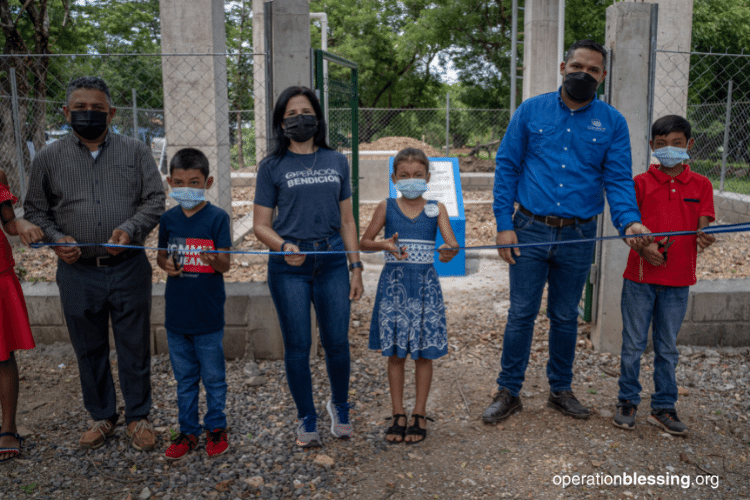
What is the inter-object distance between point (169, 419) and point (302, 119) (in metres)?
2.24

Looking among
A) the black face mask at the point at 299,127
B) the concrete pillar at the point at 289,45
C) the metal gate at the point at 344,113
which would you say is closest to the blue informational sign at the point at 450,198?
the metal gate at the point at 344,113

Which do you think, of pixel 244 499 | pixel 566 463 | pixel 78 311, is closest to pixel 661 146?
pixel 566 463

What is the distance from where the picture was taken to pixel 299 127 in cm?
341

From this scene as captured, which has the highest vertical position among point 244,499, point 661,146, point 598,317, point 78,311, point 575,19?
point 575,19

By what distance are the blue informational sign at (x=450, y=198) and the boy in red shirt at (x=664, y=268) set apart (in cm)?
398

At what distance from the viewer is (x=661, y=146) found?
12.1 feet

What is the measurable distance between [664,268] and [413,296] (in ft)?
5.00

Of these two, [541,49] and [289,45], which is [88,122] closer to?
[289,45]

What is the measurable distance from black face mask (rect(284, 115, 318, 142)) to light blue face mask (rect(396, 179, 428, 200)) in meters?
0.59

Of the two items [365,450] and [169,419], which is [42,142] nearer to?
[169,419]

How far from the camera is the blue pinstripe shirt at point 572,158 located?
3.69 meters

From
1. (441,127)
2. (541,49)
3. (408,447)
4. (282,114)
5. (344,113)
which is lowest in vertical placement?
(408,447)

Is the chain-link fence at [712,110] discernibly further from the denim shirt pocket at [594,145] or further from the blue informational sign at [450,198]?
the denim shirt pocket at [594,145]

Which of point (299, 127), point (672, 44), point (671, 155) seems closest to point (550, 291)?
point (671, 155)
